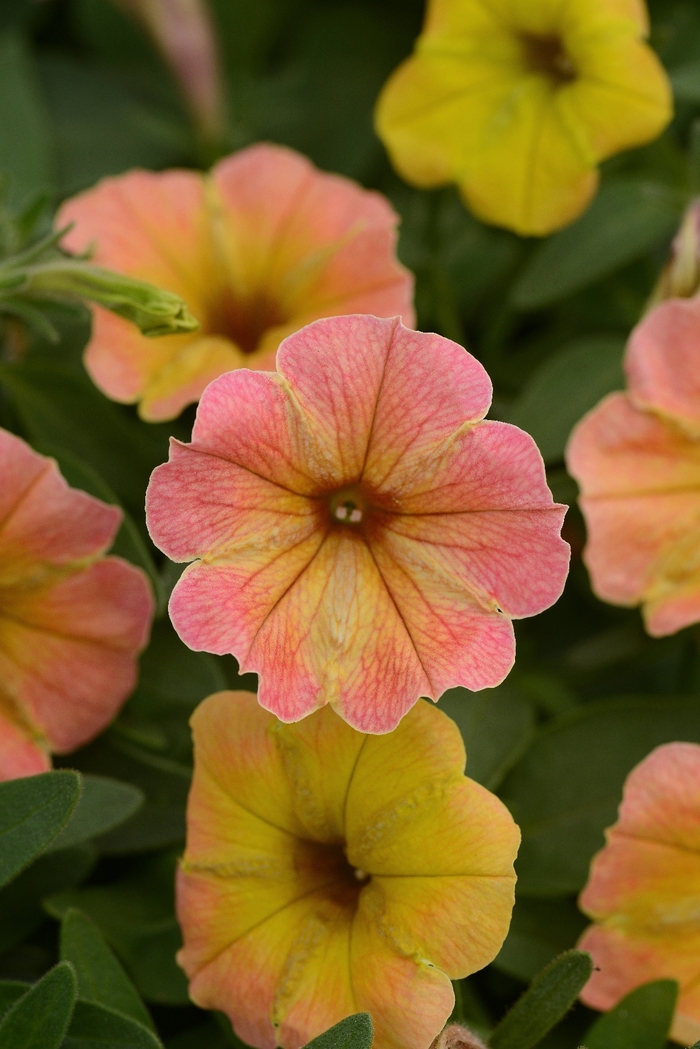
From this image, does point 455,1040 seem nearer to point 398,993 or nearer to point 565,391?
point 398,993

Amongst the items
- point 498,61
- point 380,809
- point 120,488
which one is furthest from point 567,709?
point 498,61

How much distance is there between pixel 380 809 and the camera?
0.72 meters

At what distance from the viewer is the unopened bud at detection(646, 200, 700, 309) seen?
3.04 feet

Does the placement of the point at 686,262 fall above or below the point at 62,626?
above

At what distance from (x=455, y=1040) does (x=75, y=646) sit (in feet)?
1.21

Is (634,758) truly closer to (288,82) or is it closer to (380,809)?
(380,809)

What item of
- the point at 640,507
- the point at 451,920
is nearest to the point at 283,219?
the point at 640,507

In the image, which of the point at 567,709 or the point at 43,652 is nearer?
the point at 43,652

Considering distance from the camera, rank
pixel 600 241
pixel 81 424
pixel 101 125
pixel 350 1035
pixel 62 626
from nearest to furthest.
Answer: pixel 350 1035
pixel 62 626
pixel 81 424
pixel 600 241
pixel 101 125

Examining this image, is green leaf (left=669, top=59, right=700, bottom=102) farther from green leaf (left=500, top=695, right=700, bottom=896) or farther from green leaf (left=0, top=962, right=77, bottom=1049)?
green leaf (left=0, top=962, right=77, bottom=1049)

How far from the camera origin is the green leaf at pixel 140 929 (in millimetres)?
830

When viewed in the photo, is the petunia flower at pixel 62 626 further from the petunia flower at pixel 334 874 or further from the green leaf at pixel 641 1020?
the green leaf at pixel 641 1020

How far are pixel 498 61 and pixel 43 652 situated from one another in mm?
653

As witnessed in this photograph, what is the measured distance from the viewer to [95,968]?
75 centimetres
